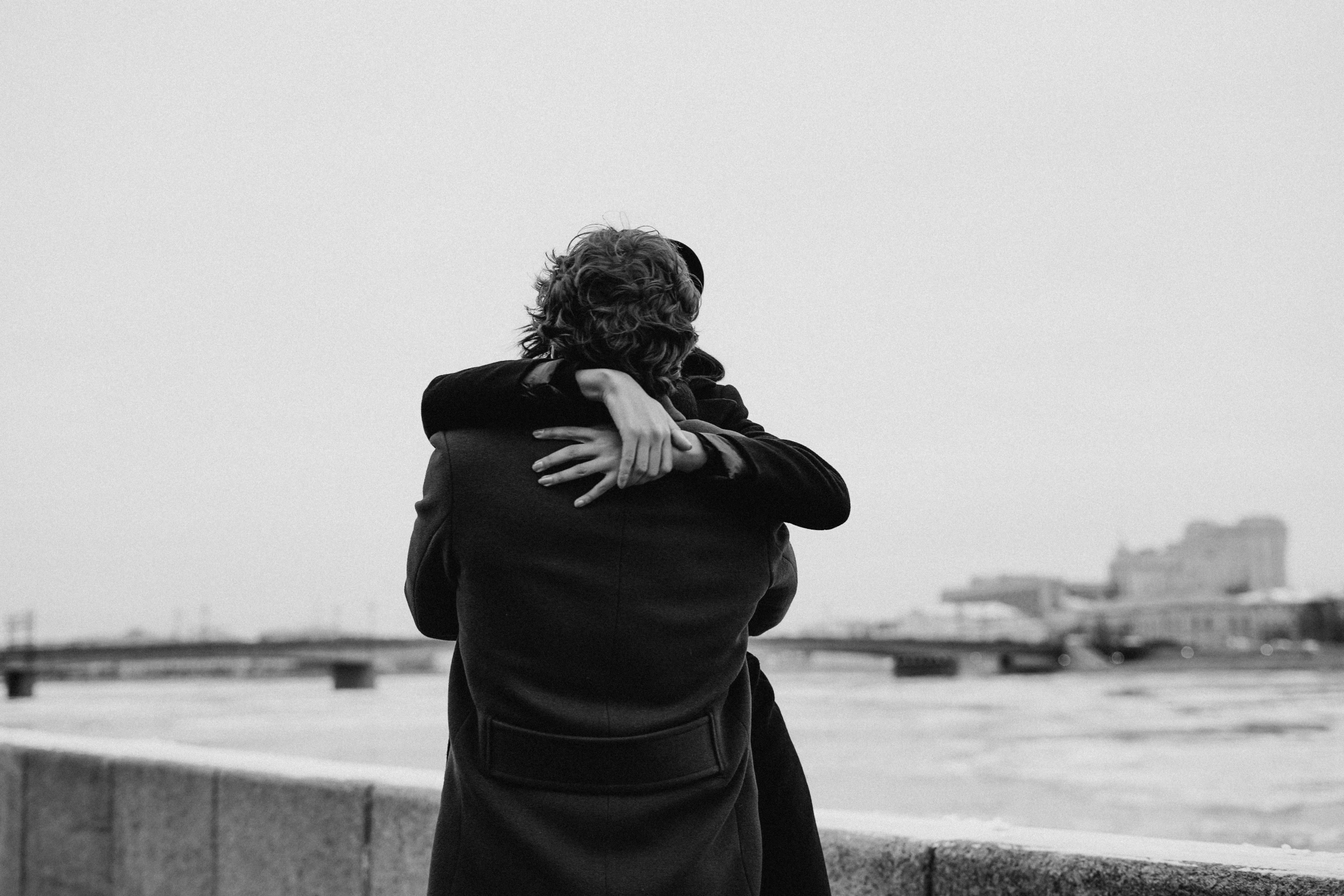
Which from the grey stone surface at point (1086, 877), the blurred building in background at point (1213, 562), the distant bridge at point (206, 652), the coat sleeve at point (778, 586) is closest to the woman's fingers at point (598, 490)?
the coat sleeve at point (778, 586)

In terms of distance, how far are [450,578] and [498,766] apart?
24 cm

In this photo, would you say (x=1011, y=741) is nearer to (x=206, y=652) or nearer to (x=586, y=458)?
(x=586, y=458)

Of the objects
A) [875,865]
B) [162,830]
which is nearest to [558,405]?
[875,865]

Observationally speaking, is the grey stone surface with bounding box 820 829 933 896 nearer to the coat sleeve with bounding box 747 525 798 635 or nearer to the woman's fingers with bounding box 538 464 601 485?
the coat sleeve with bounding box 747 525 798 635

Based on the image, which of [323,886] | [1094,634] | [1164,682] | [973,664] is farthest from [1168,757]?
[1094,634]

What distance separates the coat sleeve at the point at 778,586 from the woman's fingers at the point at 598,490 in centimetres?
25

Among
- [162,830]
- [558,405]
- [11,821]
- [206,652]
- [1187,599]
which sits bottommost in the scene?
[1187,599]

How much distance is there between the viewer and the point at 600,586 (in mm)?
1644

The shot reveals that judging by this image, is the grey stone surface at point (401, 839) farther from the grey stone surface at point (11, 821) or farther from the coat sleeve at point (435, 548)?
the grey stone surface at point (11, 821)

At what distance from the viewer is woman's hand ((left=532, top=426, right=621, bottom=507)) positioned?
5.37 feet

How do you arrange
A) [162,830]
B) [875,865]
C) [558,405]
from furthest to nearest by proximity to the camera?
1. [162,830]
2. [875,865]
3. [558,405]

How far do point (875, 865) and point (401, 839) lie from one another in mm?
1383

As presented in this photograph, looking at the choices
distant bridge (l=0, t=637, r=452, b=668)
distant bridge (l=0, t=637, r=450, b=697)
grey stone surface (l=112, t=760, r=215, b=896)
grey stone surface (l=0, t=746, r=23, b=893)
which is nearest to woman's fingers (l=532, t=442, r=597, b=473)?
grey stone surface (l=112, t=760, r=215, b=896)

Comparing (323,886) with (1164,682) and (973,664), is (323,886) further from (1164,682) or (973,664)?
(973,664)
